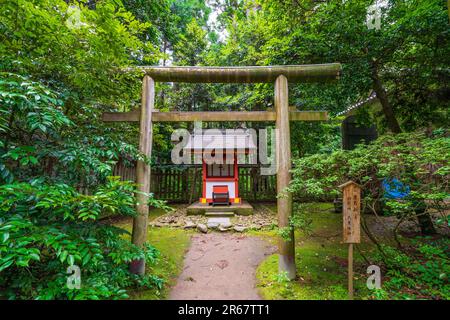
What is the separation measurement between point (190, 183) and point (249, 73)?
7.33m

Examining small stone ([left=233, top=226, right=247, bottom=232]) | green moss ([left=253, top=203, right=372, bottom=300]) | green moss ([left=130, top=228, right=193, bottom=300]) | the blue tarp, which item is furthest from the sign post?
small stone ([left=233, top=226, right=247, bottom=232])

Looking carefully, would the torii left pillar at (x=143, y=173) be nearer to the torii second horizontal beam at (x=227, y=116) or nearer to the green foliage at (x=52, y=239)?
the torii second horizontal beam at (x=227, y=116)

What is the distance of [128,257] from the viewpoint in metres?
2.27

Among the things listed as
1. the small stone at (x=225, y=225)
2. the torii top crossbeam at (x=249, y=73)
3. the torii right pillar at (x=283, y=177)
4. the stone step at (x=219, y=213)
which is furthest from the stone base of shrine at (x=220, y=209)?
the torii top crossbeam at (x=249, y=73)

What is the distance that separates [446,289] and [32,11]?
583 cm

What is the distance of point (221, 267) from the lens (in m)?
Result: 3.95

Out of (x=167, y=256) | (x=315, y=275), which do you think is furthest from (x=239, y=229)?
(x=315, y=275)

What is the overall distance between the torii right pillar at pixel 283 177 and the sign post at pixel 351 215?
801 mm

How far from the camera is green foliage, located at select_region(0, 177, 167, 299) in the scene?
158 centimetres

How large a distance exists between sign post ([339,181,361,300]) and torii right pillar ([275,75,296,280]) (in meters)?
0.80

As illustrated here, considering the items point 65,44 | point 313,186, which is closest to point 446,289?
point 313,186

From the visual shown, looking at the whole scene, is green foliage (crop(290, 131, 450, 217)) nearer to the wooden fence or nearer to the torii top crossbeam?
the torii top crossbeam

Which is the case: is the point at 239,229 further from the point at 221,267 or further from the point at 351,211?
the point at 351,211
